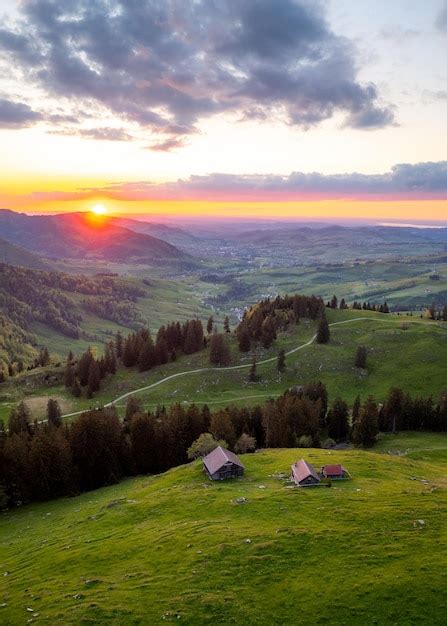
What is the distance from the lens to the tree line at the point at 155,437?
86375mm

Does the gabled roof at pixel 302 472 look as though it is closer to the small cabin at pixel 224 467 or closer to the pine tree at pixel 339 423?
the small cabin at pixel 224 467

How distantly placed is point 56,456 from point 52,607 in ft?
166

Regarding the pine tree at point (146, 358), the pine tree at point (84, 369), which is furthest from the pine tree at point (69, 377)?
the pine tree at point (146, 358)

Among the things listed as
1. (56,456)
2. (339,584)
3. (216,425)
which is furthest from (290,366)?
(339,584)

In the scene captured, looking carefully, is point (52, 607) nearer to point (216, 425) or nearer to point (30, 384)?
point (216, 425)

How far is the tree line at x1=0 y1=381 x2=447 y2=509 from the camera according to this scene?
8638 cm

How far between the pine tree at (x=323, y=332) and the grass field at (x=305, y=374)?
332 cm

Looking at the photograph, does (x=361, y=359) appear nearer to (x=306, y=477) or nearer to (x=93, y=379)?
(x=93, y=379)

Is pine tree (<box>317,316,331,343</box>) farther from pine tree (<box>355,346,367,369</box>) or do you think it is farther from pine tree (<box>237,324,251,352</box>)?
pine tree (<box>237,324,251,352</box>)

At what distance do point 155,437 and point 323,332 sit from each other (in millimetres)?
105573

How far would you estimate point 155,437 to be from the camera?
99.6 meters

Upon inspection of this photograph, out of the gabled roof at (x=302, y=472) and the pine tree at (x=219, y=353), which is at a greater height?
the gabled roof at (x=302, y=472)

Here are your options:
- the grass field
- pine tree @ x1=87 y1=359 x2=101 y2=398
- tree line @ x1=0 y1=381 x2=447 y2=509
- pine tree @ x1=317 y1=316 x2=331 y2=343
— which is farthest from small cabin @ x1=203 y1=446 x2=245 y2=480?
pine tree @ x1=317 y1=316 x2=331 y2=343

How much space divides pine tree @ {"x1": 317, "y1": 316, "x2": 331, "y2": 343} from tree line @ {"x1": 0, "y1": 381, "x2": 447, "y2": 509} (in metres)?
62.5
